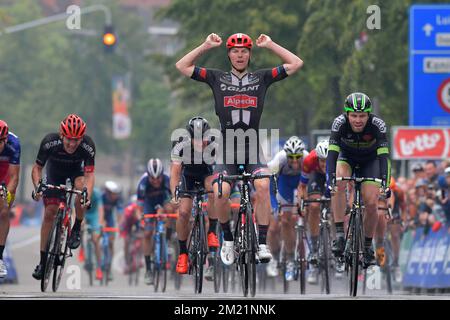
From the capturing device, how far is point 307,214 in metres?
19.5

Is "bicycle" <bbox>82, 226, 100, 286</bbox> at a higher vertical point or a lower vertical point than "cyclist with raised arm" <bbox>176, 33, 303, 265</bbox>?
lower

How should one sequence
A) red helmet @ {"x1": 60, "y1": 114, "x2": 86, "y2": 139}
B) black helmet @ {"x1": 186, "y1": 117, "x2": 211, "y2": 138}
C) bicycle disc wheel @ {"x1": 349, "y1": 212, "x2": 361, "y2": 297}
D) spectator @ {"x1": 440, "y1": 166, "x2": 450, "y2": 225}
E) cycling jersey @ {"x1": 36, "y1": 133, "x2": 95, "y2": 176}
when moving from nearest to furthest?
bicycle disc wheel @ {"x1": 349, "y1": 212, "x2": 361, "y2": 297} → red helmet @ {"x1": 60, "y1": 114, "x2": 86, "y2": 139} → cycling jersey @ {"x1": 36, "y1": 133, "x2": 95, "y2": 176} → black helmet @ {"x1": 186, "y1": 117, "x2": 211, "y2": 138} → spectator @ {"x1": 440, "y1": 166, "x2": 450, "y2": 225}

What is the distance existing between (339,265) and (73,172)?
3045 mm

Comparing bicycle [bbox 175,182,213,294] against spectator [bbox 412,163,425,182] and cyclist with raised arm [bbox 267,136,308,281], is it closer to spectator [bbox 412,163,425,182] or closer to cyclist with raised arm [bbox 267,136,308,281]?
cyclist with raised arm [bbox 267,136,308,281]

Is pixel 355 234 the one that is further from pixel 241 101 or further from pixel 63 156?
pixel 63 156

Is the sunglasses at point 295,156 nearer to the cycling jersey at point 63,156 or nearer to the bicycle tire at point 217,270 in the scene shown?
the bicycle tire at point 217,270

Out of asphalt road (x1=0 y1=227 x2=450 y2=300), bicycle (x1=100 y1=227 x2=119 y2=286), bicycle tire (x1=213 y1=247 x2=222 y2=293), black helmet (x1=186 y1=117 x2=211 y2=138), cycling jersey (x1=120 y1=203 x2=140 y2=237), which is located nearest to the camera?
asphalt road (x1=0 y1=227 x2=450 y2=300)

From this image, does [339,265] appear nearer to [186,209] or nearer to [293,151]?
[186,209]

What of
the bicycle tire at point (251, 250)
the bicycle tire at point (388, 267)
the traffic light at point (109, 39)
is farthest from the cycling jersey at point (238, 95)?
the traffic light at point (109, 39)

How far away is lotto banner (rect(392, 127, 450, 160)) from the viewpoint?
26766 millimetres

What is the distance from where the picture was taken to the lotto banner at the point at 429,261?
22.9 m

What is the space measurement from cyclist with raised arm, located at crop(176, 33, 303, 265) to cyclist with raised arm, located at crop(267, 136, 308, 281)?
413cm

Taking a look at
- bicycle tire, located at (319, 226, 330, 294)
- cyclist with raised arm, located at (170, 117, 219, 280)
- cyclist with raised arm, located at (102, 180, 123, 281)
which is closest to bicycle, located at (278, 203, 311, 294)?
bicycle tire, located at (319, 226, 330, 294)
